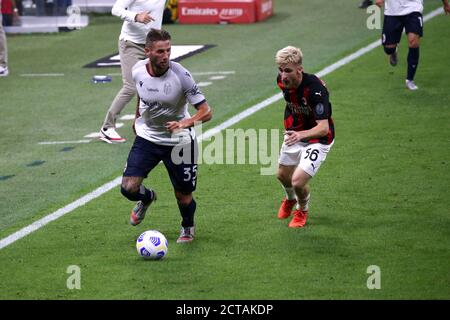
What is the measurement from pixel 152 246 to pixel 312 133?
1965 mm

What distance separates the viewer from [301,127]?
1098cm

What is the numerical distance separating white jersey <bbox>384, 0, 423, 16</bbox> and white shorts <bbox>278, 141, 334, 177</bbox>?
263 inches

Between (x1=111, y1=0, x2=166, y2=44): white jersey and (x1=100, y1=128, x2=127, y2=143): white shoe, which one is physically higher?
(x1=111, y1=0, x2=166, y2=44): white jersey

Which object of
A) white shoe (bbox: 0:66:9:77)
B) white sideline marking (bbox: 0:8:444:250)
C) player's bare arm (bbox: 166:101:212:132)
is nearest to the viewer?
player's bare arm (bbox: 166:101:212:132)

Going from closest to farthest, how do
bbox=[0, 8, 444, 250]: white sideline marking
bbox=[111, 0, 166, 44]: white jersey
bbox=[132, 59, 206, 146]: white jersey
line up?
bbox=[132, 59, 206, 146]: white jersey < bbox=[0, 8, 444, 250]: white sideline marking < bbox=[111, 0, 166, 44]: white jersey

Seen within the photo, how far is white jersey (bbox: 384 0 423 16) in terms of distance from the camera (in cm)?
1698

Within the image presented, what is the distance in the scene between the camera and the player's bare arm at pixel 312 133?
34.0ft

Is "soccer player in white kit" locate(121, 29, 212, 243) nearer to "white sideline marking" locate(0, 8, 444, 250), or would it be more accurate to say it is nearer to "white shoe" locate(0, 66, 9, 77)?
"white sideline marking" locate(0, 8, 444, 250)

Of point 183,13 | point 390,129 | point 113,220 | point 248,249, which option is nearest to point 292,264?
point 248,249

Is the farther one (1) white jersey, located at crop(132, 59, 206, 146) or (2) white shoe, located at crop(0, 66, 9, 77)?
(2) white shoe, located at crop(0, 66, 9, 77)

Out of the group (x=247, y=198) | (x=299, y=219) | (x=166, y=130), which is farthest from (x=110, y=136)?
(x=299, y=219)

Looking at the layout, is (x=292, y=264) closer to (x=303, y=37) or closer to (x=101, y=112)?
(x=101, y=112)

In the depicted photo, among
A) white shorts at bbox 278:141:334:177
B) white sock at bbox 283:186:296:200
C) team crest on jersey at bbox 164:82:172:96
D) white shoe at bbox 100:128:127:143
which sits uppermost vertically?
team crest on jersey at bbox 164:82:172:96

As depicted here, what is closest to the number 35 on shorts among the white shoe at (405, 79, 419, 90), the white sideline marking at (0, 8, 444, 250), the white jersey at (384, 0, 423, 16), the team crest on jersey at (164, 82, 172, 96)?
→ the team crest on jersey at (164, 82, 172, 96)
